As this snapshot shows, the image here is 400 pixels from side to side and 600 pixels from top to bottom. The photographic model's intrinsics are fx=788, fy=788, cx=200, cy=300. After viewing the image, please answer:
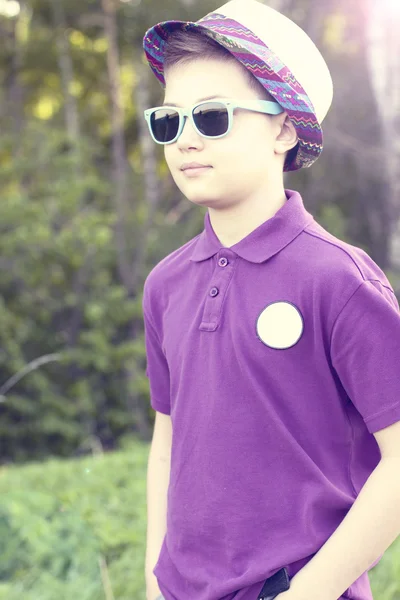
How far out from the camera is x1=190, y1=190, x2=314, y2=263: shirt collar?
4.84ft

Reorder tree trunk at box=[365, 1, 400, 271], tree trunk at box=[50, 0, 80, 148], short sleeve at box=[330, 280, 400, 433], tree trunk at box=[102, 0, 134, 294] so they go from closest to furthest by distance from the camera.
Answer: short sleeve at box=[330, 280, 400, 433], tree trunk at box=[365, 1, 400, 271], tree trunk at box=[102, 0, 134, 294], tree trunk at box=[50, 0, 80, 148]

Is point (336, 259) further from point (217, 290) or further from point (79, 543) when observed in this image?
point (79, 543)

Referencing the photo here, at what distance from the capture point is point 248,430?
1418mm

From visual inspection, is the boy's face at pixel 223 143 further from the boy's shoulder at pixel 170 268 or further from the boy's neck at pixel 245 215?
the boy's shoulder at pixel 170 268

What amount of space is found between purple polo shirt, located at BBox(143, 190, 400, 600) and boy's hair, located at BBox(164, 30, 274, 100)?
25cm

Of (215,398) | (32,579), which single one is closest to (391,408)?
(215,398)

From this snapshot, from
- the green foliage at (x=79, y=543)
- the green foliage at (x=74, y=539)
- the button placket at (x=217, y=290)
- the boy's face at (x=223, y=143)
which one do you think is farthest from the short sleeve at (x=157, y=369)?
the green foliage at (x=74, y=539)

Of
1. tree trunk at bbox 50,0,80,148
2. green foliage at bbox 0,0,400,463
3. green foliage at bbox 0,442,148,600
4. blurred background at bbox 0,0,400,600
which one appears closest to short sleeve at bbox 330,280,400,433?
blurred background at bbox 0,0,400,600

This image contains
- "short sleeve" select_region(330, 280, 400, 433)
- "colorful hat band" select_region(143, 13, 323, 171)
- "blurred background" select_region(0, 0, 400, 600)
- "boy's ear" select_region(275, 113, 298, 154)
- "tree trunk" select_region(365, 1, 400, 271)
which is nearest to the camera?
"short sleeve" select_region(330, 280, 400, 433)

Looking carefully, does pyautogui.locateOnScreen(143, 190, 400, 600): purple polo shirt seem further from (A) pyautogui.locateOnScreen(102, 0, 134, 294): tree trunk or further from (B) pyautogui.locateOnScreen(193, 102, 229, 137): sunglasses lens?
(A) pyautogui.locateOnScreen(102, 0, 134, 294): tree trunk

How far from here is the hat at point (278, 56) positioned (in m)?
1.44

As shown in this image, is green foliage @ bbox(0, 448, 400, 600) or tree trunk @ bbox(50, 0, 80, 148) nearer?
green foliage @ bbox(0, 448, 400, 600)

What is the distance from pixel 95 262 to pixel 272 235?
20.8 feet

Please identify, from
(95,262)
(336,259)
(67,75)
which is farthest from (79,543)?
(67,75)
